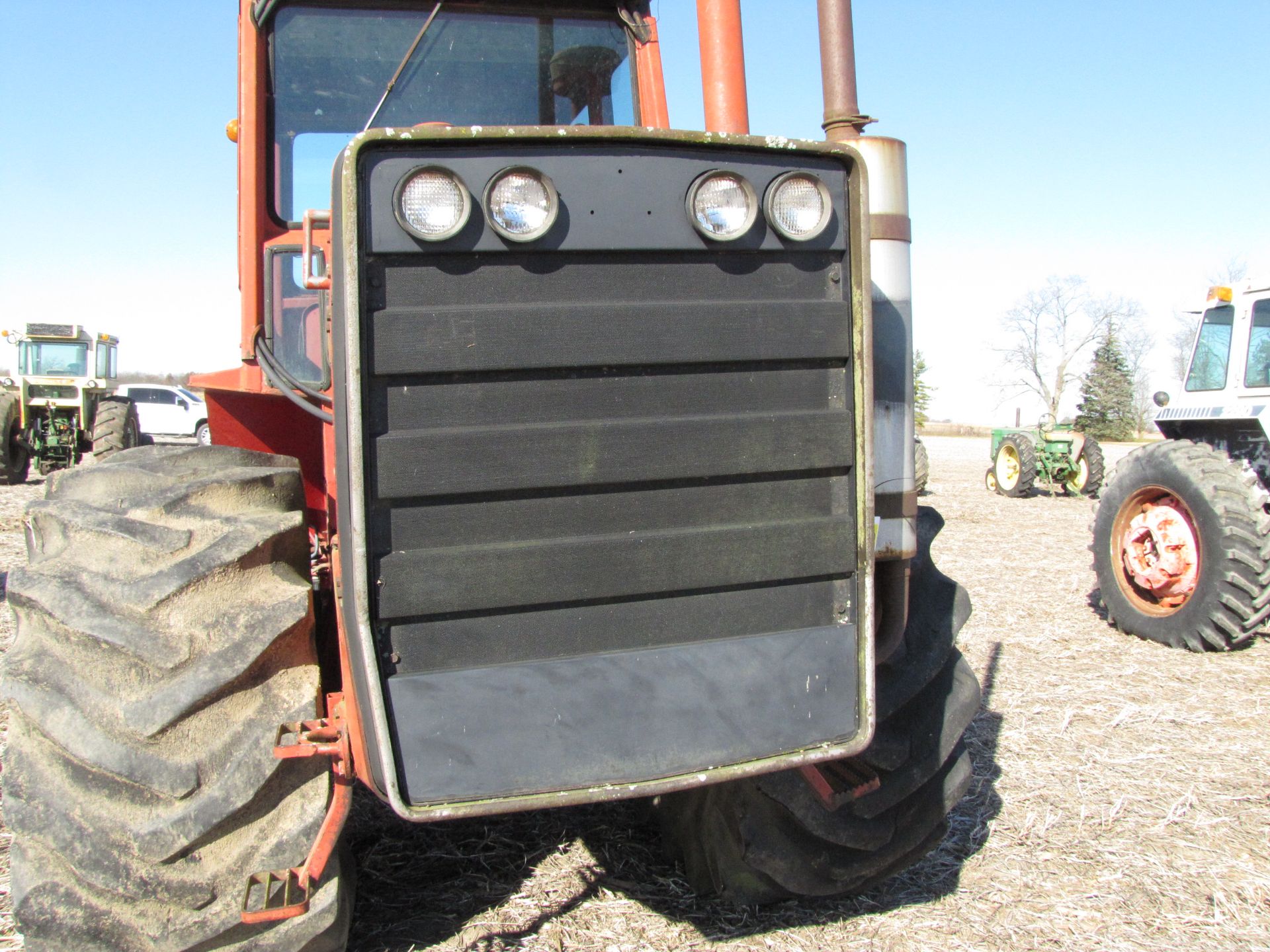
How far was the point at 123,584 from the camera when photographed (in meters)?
1.97

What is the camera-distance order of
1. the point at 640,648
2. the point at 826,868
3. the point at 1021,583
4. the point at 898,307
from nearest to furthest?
the point at 640,648 < the point at 898,307 < the point at 826,868 < the point at 1021,583

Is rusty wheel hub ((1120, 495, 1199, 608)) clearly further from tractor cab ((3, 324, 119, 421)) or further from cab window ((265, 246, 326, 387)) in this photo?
tractor cab ((3, 324, 119, 421))

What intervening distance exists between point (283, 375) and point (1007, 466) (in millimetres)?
16999

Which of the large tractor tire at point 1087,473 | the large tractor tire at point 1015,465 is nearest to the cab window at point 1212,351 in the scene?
the large tractor tire at point 1015,465

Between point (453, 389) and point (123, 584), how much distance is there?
768 millimetres

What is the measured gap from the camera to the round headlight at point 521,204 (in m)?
1.77

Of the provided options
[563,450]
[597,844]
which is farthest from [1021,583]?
[563,450]

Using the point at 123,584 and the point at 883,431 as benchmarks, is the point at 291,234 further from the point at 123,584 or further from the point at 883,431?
the point at 883,431

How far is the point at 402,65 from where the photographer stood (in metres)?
2.79

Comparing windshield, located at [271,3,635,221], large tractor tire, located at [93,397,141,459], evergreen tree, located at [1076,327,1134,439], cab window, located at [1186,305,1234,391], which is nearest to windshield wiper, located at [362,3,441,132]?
windshield, located at [271,3,635,221]

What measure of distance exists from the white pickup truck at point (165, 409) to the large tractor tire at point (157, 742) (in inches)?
1065

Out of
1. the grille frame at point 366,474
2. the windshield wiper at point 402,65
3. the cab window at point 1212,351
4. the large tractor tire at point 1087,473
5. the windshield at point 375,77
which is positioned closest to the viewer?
the grille frame at point 366,474

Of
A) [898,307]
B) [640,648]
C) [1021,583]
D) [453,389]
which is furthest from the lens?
[1021,583]

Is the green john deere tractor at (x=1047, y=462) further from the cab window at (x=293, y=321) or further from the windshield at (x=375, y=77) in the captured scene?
the cab window at (x=293, y=321)
